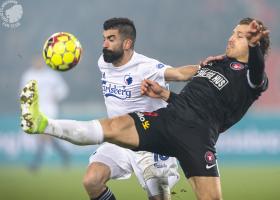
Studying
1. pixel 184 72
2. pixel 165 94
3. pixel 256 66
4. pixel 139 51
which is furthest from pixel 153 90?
pixel 139 51

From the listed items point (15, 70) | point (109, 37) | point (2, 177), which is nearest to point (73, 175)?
point (2, 177)

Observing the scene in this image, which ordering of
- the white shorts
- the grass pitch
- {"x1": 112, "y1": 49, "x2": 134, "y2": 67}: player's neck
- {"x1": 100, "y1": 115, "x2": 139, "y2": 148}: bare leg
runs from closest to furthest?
{"x1": 100, "y1": 115, "x2": 139, "y2": 148}: bare leg < the white shorts < {"x1": 112, "y1": 49, "x2": 134, "y2": 67}: player's neck < the grass pitch

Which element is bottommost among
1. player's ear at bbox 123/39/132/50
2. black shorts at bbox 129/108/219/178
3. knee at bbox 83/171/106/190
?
knee at bbox 83/171/106/190

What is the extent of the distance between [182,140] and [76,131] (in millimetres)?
961

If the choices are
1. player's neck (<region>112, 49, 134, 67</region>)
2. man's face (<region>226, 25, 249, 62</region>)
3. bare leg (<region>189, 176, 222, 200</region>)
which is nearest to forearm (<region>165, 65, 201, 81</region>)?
man's face (<region>226, 25, 249, 62</region>)

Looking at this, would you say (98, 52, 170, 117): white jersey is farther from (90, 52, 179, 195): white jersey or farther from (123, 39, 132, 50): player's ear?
(123, 39, 132, 50): player's ear

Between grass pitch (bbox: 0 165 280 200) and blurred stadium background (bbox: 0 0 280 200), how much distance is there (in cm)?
3

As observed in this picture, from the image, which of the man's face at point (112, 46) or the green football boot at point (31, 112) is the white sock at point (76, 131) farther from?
the man's face at point (112, 46)

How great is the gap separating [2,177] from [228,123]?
7.46 meters

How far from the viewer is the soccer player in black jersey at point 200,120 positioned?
20.0 ft

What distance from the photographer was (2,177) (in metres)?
13.2

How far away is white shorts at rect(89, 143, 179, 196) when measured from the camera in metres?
7.30

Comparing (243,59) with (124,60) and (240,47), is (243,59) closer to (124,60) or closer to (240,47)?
(240,47)

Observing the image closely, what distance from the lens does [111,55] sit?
740 centimetres
